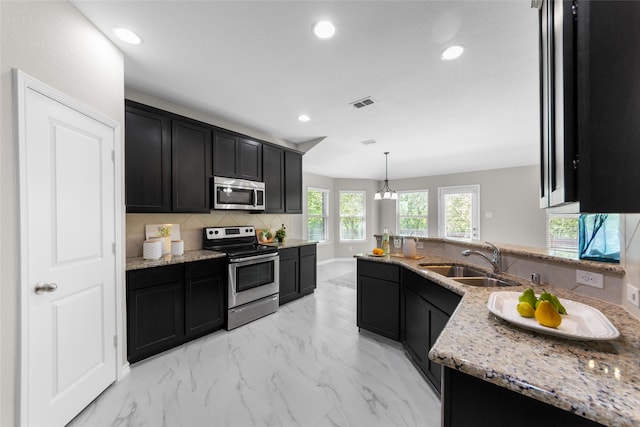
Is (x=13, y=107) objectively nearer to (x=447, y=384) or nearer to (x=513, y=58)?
(x=447, y=384)

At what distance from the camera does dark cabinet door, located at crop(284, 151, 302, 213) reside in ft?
13.9

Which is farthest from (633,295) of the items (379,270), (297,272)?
(297,272)

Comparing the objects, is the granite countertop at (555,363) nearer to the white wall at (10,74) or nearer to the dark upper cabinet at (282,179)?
the white wall at (10,74)

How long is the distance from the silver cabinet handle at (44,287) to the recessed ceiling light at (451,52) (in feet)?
10.4

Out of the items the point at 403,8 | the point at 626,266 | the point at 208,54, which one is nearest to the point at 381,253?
the point at 626,266

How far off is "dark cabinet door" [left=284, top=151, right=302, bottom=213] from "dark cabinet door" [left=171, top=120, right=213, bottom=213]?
1.39 m

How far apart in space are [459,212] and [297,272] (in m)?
4.70

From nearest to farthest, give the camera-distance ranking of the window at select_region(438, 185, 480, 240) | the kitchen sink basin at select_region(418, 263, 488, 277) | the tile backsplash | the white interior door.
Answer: the white interior door → the kitchen sink basin at select_region(418, 263, 488, 277) → the tile backsplash → the window at select_region(438, 185, 480, 240)

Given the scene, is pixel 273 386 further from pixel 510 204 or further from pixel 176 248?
pixel 510 204

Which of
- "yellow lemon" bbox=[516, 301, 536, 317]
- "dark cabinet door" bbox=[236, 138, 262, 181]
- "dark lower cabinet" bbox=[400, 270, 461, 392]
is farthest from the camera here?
"dark cabinet door" bbox=[236, 138, 262, 181]

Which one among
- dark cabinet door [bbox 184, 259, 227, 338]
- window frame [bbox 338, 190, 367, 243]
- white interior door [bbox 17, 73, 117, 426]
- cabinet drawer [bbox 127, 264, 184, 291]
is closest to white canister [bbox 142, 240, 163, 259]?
cabinet drawer [bbox 127, 264, 184, 291]

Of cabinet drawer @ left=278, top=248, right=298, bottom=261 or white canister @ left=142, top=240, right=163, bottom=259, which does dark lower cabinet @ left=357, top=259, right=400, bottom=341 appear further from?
white canister @ left=142, top=240, right=163, bottom=259

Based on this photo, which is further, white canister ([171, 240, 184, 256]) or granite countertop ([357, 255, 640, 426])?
white canister ([171, 240, 184, 256])

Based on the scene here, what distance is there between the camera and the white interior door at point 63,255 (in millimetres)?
1341
